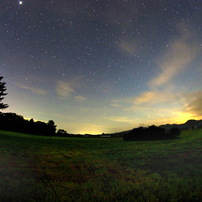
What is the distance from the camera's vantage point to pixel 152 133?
2761cm

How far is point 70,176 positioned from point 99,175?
1.40 m

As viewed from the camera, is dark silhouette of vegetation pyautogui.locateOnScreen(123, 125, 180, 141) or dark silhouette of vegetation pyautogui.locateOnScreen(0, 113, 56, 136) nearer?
dark silhouette of vegetation pyautogui.locateOnScreen(123, 125, 180, 141)

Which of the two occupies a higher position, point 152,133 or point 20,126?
point 152,133

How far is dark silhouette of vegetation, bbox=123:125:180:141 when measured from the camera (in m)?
26.7

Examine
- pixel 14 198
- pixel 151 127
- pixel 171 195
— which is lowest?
pixel 14 198

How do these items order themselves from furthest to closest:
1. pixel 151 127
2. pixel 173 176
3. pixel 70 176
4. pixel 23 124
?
pixel 23 124 → pixel 151 127 → pixel 70 176 → pixel 173 176

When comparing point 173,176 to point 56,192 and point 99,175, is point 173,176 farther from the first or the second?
point 56,192

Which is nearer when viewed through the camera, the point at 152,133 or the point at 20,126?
the point at 152,133

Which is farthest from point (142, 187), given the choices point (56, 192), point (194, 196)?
point (56, 192)

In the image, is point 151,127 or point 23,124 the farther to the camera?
point 23,124

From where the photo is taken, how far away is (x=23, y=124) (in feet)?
209

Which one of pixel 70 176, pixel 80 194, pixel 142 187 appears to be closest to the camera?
pixel 80 194

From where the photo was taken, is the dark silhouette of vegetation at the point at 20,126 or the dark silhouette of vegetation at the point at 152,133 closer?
the dark silhouette of vegetation at the point at 152,133

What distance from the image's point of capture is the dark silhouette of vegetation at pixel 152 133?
2672 cm
